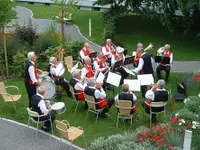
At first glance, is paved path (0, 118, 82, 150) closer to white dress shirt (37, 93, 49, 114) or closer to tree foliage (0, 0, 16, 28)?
white dress shirt (37, 93, 49, 114)

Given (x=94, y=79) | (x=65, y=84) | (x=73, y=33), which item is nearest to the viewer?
(x=94, y=79)

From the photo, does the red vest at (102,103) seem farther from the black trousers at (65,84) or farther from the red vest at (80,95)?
the black trousers at (65,84)

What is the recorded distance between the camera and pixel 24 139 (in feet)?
36.9

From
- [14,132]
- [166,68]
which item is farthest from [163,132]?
[166,68]

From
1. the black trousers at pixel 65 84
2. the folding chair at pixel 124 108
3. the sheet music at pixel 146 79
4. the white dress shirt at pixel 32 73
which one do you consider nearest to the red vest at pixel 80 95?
the black trousers at pixel 65 84

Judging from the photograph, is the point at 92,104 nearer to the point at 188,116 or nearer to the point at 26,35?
the point at 188,116

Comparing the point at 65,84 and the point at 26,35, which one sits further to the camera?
the point at 26,35

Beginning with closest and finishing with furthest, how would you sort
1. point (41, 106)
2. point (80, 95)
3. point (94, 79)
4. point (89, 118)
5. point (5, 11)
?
point (41, 106), point (94, 79), point (89, 118), point (80, 95), point (5, 11)

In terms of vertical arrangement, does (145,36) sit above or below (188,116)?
above

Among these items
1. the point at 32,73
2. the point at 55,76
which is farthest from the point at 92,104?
the point at 55,76

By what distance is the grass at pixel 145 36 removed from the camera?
20.7 meters

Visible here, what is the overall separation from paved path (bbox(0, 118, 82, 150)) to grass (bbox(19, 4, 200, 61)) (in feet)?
31.4

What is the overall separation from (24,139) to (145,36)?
523 inches

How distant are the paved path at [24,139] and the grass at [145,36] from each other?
958 centimetres
